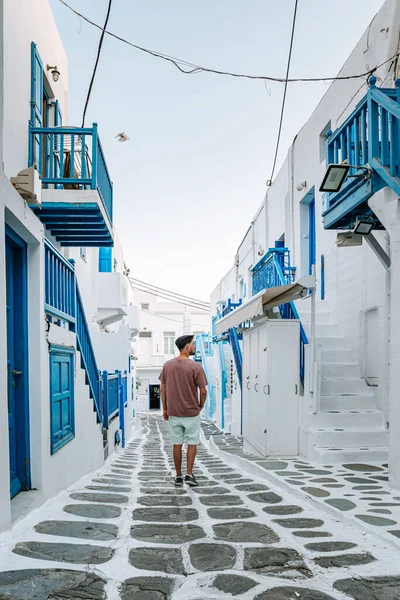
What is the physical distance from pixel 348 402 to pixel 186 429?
9.98ft

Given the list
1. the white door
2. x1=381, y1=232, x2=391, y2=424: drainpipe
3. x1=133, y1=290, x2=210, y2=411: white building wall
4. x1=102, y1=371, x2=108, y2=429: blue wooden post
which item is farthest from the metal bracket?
x1=133, y1=290, x2=210, y2=411: white building wall

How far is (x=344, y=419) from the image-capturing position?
7.36 m

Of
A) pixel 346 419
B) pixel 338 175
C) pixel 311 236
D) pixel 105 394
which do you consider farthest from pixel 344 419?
pixel 311 236

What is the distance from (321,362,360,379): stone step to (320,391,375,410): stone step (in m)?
0.52

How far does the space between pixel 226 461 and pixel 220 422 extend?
37.6 feet

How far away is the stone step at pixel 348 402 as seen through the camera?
761 centimetres

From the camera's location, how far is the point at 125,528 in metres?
3.80

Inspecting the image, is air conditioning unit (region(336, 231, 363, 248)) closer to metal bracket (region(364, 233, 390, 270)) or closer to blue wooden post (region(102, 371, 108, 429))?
metal bracket (region(364, 233, 390, 270))

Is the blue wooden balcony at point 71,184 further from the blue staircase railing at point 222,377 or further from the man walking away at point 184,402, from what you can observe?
the blue staircase railing at point 222,377

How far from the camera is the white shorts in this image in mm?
5645

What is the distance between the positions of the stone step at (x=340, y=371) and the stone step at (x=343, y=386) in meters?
0.24

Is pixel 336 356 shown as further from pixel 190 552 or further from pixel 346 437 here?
pixel 190 552

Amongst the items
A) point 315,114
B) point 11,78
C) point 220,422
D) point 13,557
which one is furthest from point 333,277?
point 220,422

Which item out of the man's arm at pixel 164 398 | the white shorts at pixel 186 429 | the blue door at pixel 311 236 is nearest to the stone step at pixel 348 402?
the white shorts at pixel 186 429
